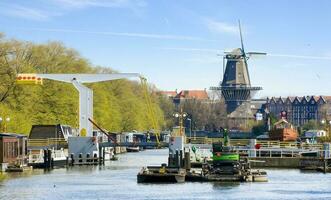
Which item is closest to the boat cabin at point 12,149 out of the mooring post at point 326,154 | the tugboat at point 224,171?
the tugboat at point 224,171

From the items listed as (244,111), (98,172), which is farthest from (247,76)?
(98,172)

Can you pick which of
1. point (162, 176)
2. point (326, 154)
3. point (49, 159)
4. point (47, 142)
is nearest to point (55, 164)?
point (49, 159)

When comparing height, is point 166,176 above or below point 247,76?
below

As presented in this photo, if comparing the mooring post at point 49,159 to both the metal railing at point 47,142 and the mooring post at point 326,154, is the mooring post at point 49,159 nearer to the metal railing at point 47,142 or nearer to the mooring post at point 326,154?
the metal railing at point 47,142

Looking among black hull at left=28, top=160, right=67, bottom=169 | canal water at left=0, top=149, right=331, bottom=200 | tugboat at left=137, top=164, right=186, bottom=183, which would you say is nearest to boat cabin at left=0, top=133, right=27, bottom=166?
black hull at left=28, top=160, right=67, bottom=169

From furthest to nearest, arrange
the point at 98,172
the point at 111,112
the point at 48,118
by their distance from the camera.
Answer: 1. the point at 111,112
2. the point at 48,118
3. the point at 98,172

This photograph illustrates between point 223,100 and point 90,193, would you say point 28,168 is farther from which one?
point 223,100

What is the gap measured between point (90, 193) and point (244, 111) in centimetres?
13708

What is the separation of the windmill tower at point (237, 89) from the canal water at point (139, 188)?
11946cm

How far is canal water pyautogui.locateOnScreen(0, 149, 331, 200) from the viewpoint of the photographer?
49.8 m

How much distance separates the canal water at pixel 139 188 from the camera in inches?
1960

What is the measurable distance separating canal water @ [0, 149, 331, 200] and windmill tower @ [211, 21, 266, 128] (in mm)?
119461

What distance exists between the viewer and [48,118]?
3853 inches

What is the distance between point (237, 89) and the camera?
187875mm
